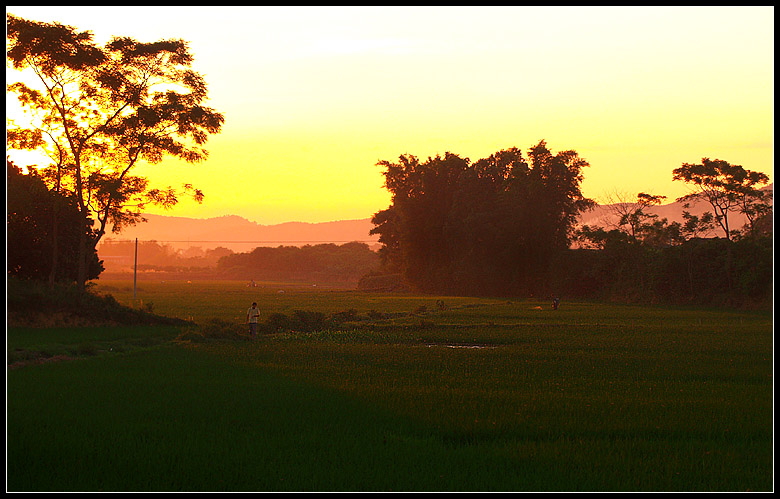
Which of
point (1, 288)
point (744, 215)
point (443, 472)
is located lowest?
point (443, 472)

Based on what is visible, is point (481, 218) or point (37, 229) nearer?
point (37, 229)

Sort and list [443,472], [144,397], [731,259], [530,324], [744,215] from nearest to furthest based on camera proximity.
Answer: [443,472] → [144,397] → [530,324] → [731,259] → [744,215]

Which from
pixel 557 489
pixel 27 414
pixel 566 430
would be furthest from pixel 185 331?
pixel 557 489

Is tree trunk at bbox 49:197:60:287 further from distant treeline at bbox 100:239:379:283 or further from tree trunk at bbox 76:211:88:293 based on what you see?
distant treeline at bbox 100:239:379:283

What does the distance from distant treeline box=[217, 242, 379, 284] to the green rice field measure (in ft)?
417

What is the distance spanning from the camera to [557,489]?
8227 millimetres

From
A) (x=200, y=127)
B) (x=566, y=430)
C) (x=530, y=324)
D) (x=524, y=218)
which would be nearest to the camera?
(x=566, y=430)

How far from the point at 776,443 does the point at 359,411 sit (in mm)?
6219

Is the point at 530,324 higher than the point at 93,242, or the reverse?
the point at 93,242

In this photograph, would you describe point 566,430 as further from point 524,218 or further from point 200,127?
point 524,218

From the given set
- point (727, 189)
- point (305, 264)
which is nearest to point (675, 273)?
point (727, 189)

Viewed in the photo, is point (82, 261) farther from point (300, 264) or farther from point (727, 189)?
point (300, 264)

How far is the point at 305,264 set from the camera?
536 ft

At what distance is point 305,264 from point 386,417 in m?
152
